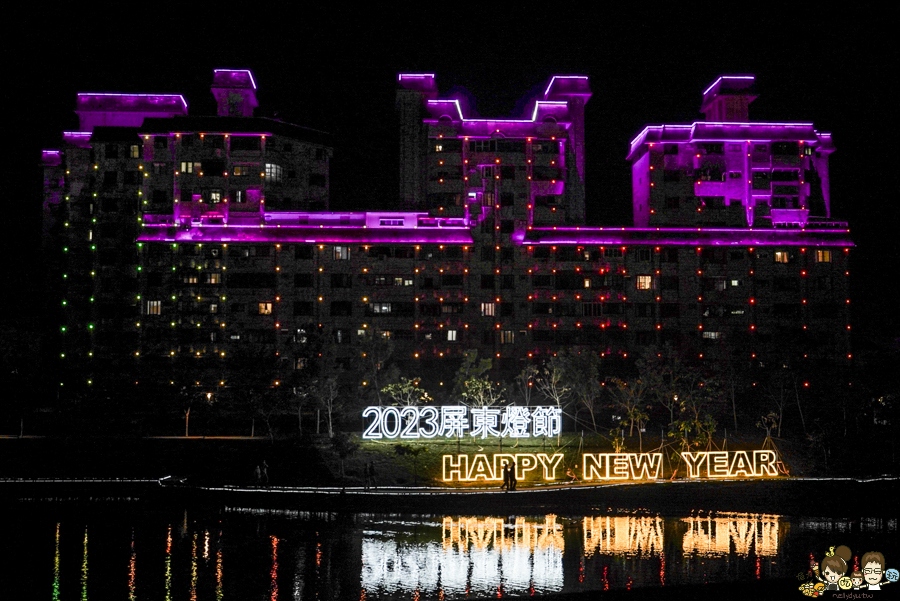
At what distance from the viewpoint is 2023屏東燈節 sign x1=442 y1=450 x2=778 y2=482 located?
122ft

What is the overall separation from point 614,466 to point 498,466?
5.27 metres

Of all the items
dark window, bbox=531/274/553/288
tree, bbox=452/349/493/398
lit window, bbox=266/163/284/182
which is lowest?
tree, bbox=452/349/493/398

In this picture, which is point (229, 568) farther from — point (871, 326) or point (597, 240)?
point (871, 326)

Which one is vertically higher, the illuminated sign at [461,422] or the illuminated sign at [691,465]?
the illuminated sign at [461,422]

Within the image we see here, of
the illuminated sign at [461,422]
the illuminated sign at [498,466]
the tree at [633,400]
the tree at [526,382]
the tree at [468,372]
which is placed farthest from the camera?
the tree at [526,382]

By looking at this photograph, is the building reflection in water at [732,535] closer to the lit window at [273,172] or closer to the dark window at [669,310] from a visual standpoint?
the dark window at [669,310]

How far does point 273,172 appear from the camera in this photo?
67.7 meters

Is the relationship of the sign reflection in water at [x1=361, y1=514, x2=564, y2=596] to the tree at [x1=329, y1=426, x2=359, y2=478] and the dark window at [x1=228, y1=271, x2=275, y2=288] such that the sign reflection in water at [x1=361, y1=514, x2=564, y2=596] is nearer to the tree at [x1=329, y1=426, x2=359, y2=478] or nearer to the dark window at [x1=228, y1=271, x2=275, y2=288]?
the tree at [x1=329, y1=426, x2=359, y2=478]

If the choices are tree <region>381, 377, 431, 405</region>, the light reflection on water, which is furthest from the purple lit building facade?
the light reflection on water

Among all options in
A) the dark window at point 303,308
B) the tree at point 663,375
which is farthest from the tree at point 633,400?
the dark window at point 303,308

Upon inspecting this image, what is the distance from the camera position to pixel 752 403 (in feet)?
188

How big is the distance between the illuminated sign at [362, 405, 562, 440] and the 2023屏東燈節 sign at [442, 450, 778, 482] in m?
4.82

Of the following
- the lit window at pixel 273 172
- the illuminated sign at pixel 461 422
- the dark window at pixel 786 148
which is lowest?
the illuminated sign at pixel 461 422

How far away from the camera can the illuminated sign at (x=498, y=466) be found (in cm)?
3731
